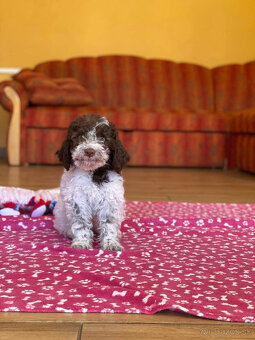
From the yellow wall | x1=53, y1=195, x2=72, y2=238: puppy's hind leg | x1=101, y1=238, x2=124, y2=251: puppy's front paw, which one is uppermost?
the yellow wall

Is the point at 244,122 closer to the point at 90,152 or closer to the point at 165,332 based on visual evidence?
the point at 90,152

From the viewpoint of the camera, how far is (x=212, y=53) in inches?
255

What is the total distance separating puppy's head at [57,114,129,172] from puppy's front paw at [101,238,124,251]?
10.2 inches

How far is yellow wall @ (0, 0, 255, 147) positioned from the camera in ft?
20.5

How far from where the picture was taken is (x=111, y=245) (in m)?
1.79

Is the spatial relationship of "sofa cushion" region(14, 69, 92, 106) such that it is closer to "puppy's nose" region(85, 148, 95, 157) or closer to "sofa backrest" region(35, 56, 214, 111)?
"sofa backrest" region(35, 56, 214, 111)

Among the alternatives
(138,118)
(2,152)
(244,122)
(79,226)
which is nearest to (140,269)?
(79,226)

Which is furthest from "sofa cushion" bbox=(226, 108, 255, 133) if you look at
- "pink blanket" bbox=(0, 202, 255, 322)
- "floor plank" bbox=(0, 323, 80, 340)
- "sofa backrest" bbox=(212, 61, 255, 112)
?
"floor plank" bbox=(0, 323, 80, 340)

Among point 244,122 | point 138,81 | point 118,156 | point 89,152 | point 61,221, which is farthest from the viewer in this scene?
point 138,81

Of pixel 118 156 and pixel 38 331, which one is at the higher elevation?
pixel 118 156

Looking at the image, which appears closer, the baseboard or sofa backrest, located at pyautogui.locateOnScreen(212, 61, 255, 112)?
sofa backrest, located at pyautogui.locateOnScreen(212, 61, 255, 112)

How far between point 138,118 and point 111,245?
360cm

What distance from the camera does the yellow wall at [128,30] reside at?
20.5ft

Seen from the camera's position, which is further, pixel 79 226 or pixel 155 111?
pixel 155 111
